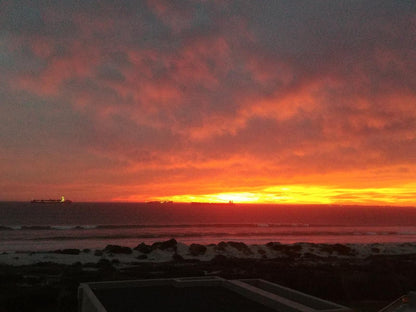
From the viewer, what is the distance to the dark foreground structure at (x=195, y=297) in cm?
943

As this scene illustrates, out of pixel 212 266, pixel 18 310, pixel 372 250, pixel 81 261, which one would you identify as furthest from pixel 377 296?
pixel 372 250

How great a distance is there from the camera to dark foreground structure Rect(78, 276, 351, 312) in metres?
9.43

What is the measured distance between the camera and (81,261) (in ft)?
111

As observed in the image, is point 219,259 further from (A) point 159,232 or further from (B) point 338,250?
(A) point 159,232

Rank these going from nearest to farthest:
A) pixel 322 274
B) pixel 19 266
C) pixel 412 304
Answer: pixel 412 304 < pixel 322 274 < pixel 19 266

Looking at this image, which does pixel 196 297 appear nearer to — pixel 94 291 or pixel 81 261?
pixel 94 291

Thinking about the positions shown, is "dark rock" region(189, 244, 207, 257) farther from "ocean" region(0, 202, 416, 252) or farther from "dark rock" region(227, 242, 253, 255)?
"ocean" region(0, 202, 416, 252)

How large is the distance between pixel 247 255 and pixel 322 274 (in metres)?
15.3

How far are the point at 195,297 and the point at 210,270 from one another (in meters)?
18.8

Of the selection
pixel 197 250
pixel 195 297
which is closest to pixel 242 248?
pixel 197 250

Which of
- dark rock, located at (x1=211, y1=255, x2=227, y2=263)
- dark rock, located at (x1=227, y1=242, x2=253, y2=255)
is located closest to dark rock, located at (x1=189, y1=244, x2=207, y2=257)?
dark rock, located at (x1=211, y1=255, x2=227, y2=263)

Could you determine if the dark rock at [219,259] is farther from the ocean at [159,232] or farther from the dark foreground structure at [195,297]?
the dark foreground structure at [195,297]

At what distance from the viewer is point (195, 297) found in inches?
424

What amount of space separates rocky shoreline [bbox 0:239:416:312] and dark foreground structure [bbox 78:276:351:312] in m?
6.45
